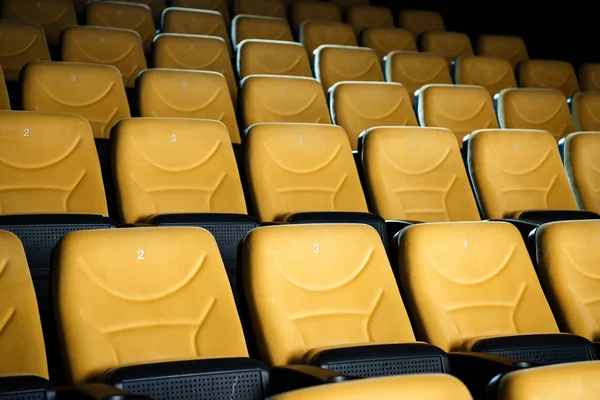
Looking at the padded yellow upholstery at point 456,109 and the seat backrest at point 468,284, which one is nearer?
the seat backrest at point 468,284

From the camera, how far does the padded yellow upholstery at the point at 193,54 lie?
Answer: 1.31 metres

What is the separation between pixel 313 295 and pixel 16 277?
243mm

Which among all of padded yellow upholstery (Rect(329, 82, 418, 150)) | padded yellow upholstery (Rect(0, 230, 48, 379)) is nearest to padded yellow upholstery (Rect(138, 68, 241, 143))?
padded yellow upholstery (Rect(329, 82, 418, 150))

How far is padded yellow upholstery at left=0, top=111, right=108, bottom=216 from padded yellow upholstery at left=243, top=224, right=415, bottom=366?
0.26 m

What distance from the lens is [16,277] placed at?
0.57m

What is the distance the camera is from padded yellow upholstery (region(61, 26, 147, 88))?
1229 mm

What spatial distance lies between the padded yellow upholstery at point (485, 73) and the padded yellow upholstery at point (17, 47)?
778 mm

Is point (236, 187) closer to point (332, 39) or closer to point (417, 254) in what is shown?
point (417, 254)

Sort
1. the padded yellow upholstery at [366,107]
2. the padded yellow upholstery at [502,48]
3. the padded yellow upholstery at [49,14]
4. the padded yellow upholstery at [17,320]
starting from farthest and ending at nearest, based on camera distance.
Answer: the padded yellow upholstery at [502,48]
the padded yellow upholstery at [49,14]
the padded yellow upholstery at [366,107]
the padded yellow upholstery at [17,320]

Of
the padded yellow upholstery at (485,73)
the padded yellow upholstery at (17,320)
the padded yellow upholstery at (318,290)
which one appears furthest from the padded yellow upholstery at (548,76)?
the padded yellow upholstery at (17,320)

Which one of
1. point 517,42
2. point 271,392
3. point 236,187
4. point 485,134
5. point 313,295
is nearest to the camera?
point 271,392

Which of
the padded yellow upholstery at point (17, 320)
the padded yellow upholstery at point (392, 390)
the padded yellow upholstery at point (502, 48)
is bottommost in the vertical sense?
the padded yellow upholstery at point (502, 48)

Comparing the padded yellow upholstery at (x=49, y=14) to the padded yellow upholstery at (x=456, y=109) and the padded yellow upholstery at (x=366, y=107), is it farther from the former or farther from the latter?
the padded yellow upholstery at (x=456, y=109)

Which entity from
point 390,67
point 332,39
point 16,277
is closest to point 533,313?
point 16,277
